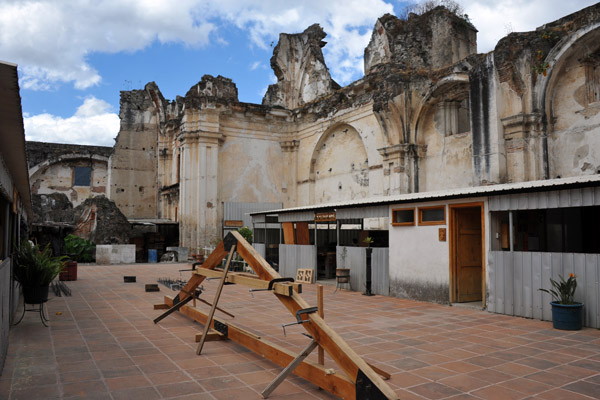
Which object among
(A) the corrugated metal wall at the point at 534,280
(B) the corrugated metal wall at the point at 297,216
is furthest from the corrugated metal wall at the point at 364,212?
(A) the corrugated metal wall at the point at 534,280

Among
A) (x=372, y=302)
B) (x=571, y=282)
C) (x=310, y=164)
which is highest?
(x=310, y=164)

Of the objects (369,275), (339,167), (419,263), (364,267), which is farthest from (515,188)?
(339,167)

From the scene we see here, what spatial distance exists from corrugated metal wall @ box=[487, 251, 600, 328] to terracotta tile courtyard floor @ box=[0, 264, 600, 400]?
1.09ft

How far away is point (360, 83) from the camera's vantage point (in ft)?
71.0

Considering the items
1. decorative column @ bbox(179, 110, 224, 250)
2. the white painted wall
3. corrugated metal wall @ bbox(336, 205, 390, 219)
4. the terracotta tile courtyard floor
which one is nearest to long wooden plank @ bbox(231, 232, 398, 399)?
the terracotta tile courtyard floor

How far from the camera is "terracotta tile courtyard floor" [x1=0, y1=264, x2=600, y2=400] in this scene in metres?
4.89

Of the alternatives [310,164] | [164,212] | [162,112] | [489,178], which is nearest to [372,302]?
[489,178]

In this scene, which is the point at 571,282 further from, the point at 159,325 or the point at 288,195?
the point at 288,195

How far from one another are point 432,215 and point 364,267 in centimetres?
268

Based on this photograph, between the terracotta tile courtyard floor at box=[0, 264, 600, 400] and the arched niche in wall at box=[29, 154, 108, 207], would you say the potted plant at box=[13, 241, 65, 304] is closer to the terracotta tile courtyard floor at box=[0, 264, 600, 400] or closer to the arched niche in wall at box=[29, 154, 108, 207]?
the terracotta tile courtyard floor at box=[0, 264, 600, 400]

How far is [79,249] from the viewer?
23375 millimetres

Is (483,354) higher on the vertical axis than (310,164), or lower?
lower

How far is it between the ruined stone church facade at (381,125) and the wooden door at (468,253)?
4464mm

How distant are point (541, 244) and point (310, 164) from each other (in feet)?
46.5
